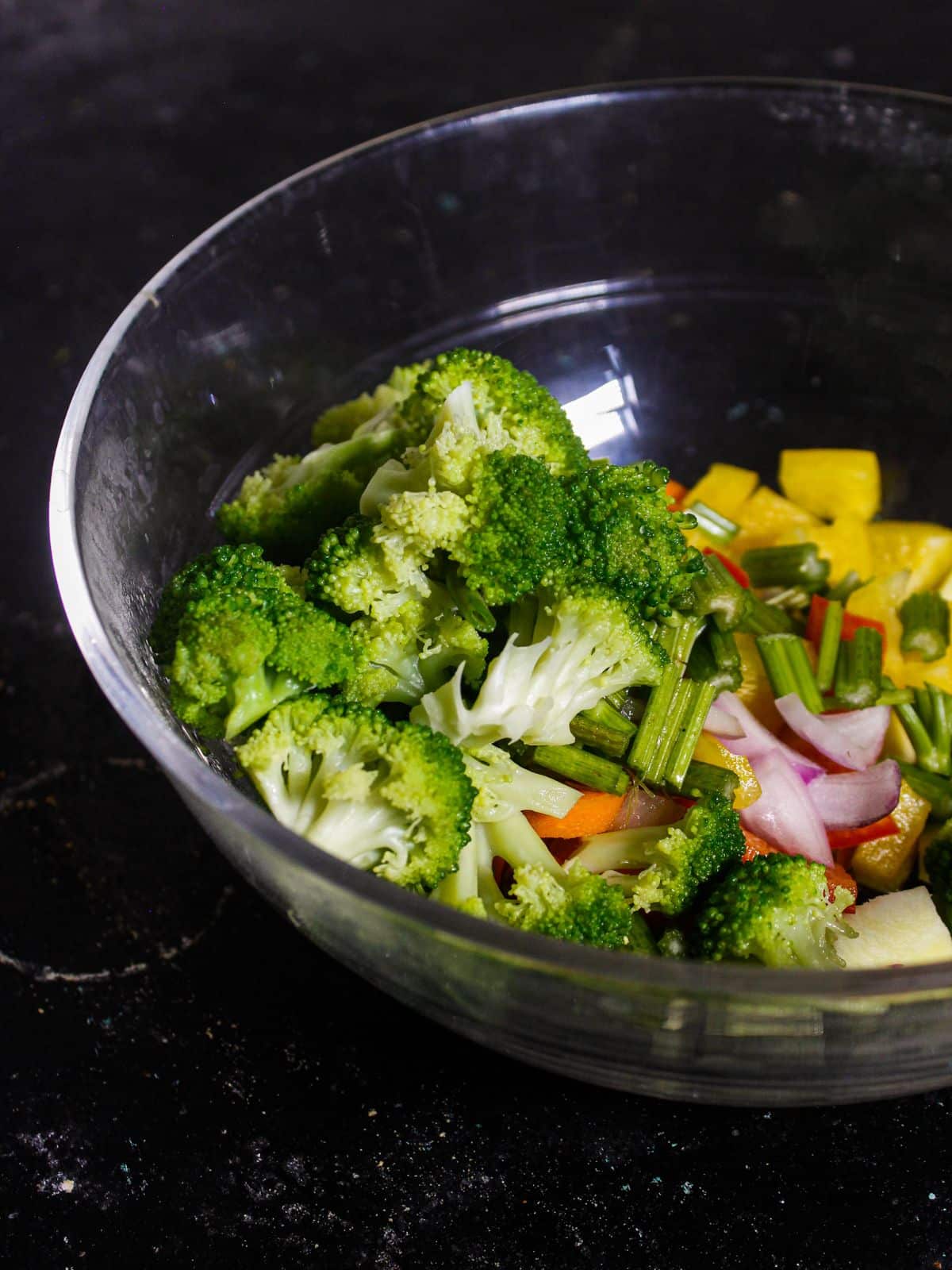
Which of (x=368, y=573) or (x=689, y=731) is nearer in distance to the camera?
(x=368, y=573)

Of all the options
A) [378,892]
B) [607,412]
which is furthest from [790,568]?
[378,892]

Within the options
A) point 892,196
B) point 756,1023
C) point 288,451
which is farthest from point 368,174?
point 756,1023

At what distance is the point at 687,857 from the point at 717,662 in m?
0.36

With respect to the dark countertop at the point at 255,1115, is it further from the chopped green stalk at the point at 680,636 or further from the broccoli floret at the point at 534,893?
the chopped green stalk at the point at 680,636

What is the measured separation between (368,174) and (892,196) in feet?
3.00

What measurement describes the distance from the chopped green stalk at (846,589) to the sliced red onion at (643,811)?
584 mm

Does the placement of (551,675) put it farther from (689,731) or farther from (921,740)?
(921,740)

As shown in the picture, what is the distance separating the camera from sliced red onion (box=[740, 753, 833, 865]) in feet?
5.42

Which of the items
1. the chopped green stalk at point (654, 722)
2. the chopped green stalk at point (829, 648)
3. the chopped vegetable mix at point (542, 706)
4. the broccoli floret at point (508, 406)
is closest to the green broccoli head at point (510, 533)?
the chopped vegetable mix at point (542, 706)

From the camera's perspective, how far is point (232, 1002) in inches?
70.0

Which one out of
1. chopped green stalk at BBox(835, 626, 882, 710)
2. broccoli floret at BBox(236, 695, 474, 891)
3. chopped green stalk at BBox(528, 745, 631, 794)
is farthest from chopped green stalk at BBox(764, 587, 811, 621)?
broccoli floret at BBox(236, 695, 474, 891)

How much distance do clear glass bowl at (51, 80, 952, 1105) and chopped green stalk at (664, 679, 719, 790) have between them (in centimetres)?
71

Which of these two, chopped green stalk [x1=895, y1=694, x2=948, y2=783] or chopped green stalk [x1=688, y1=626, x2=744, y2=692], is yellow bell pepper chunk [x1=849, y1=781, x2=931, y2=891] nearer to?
chopped green stalk [x1=895, y1=694, x2=948, y2=783]

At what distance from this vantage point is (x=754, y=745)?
1703 mm
